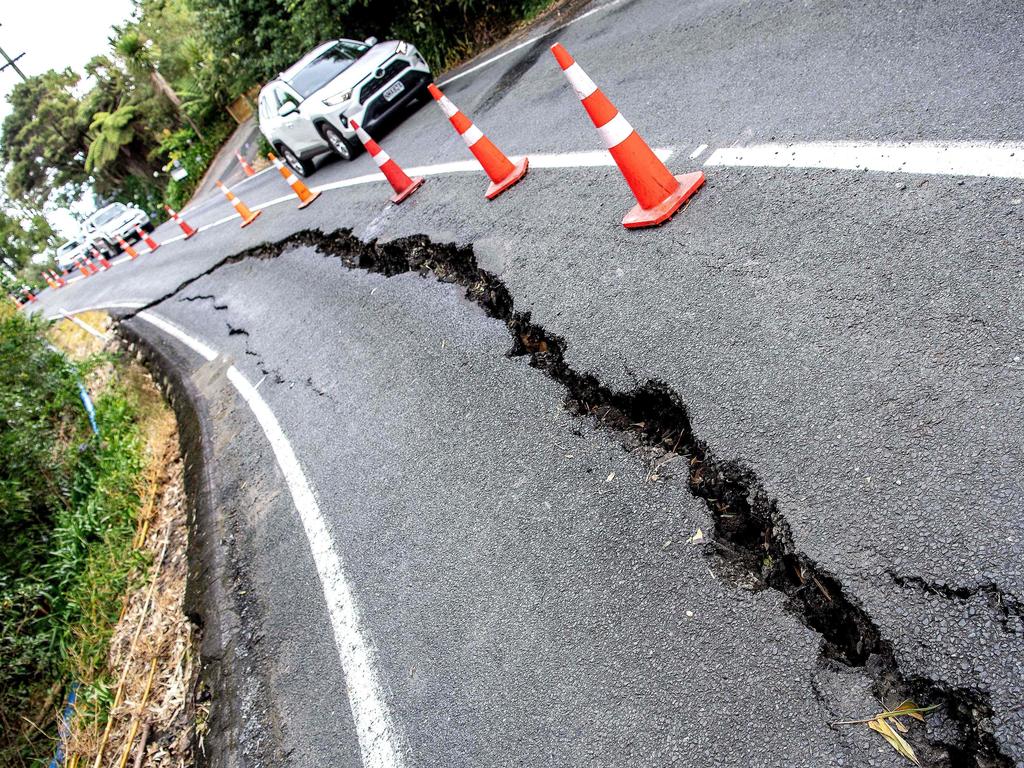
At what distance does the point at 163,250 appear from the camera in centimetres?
1714

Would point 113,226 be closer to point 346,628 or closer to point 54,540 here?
point 54,540

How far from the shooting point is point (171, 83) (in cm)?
2769

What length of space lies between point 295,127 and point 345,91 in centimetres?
149

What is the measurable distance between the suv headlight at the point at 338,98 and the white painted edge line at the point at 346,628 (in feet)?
22.1

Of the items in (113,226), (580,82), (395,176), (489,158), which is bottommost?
(489,158)

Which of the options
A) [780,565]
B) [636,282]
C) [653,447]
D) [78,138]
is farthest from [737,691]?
[78,138]

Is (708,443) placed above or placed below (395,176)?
below

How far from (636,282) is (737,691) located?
2.32m

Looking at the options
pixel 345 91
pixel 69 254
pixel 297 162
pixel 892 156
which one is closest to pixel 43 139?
pixel 69 254

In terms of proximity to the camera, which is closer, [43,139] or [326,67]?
[326,67]

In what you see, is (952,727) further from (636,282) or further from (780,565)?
(636,282)

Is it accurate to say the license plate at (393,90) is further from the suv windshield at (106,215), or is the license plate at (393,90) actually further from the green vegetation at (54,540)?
the suv windshield at (106,215)

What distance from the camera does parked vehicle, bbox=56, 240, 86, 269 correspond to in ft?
89.9

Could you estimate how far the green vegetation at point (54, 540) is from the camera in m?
4.65
